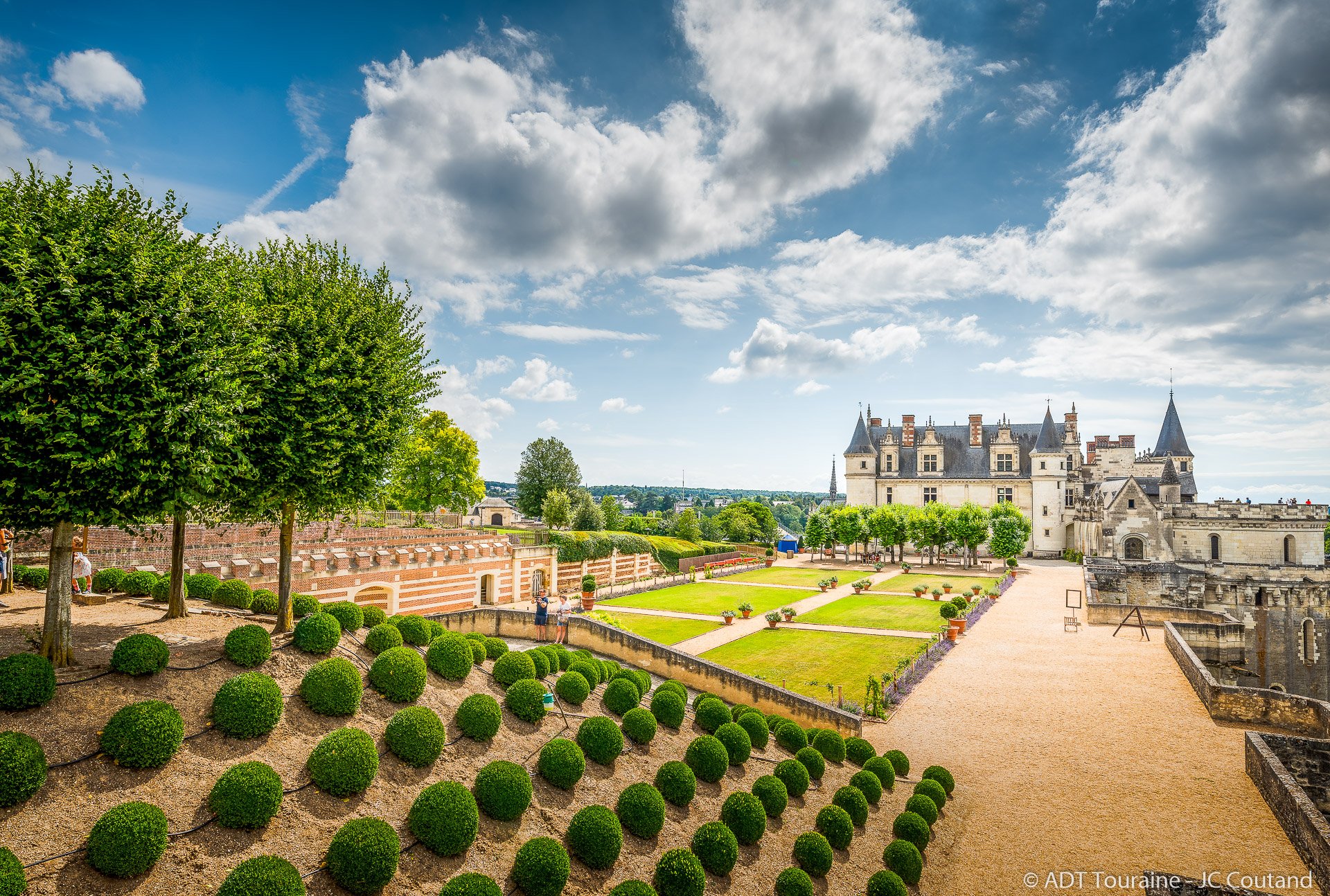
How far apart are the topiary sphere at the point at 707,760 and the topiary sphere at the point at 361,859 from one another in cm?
663

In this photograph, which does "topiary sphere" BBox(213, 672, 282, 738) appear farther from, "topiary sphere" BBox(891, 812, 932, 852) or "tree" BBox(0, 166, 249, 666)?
"topiary sphere" BBox(891, 812, 932, 852)

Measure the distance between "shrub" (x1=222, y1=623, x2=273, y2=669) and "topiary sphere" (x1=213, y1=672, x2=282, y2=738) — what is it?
0.96 metres

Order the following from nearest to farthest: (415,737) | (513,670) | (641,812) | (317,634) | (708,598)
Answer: (415,737)
(641,812)
(317,634)
(513,670)
(708,598)

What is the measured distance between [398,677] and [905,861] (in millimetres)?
9944

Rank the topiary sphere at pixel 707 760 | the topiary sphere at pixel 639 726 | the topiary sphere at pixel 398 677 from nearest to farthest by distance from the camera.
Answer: the topiary sphere at pixel 398 677 → the topiary sphere at pixel 707 760 → the topiary sphere at pixel 639 726

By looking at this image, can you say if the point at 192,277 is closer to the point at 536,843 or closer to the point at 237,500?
the point at 237,500

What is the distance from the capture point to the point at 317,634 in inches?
465

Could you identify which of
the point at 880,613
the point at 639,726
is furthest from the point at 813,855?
the point at 880,613

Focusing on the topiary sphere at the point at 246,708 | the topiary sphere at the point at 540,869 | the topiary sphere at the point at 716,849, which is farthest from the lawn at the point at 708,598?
the topiary sphere at the point at 246,708

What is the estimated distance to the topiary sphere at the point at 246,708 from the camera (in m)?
9.30

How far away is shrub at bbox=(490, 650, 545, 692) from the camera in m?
13.6

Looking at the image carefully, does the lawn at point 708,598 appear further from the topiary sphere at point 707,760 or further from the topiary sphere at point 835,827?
the topiary sphere at point 835,827

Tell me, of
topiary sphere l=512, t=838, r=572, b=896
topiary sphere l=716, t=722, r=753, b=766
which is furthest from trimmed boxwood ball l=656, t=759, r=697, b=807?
topiary sphere l=512, t=838, r=572, b=896

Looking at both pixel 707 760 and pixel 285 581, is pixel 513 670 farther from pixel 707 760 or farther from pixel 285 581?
pixel 285 581
